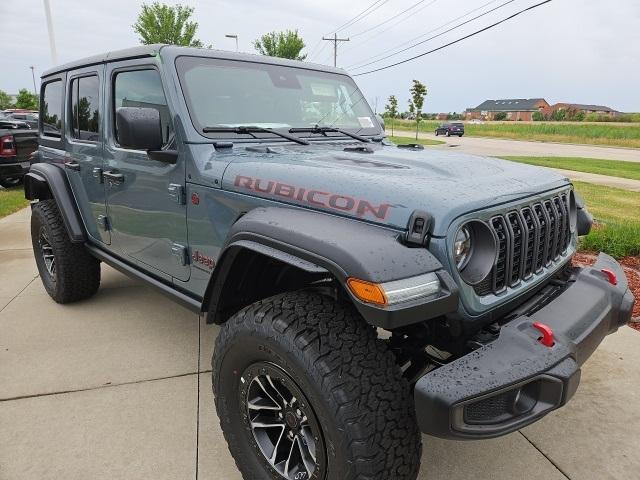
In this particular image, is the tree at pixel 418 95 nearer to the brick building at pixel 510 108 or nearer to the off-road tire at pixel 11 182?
the off-road tire at pixel 11 182

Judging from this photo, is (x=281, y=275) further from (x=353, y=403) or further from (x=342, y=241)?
(x=353, y=403)

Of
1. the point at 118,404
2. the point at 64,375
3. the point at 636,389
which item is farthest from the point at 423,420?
the point at 64,375

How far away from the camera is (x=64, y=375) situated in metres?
3.01

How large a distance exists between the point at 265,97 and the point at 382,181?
4.35ft

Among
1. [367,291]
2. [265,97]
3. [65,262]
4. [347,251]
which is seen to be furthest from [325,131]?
[65,262]

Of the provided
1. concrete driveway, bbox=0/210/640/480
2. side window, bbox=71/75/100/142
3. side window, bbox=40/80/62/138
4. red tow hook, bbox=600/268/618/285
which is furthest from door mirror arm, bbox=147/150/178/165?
red tow hook, bbox=600/268/618/285

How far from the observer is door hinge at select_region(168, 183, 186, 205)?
255 centimetres

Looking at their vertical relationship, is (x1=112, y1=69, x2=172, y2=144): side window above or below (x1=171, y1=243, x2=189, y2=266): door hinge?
above

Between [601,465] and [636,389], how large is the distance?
0.87 metres

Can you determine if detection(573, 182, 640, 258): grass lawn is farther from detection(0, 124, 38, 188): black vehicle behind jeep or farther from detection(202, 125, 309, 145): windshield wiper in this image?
detection(0, 124, 38, 188): black vehicle behind jeep

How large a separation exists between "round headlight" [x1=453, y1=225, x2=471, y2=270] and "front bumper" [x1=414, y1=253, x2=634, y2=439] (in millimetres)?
274

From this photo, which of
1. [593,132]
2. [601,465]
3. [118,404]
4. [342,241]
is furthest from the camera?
[593,132]

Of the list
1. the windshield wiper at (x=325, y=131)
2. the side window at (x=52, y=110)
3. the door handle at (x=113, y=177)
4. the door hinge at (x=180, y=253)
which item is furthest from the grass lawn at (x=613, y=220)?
the side window at (x=52, y=110)

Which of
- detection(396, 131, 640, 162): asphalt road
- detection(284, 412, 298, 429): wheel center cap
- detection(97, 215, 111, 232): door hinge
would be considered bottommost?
detection(396, 131, 640, 162): asphalt road
